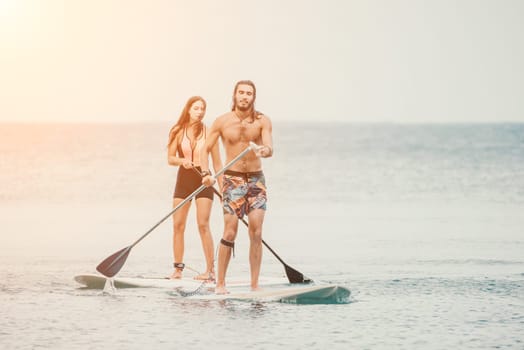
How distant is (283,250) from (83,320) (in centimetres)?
463

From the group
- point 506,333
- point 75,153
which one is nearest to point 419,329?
point 506,333

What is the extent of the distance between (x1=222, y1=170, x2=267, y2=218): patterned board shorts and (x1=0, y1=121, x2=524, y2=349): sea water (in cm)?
63

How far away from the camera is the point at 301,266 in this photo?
10703 mm

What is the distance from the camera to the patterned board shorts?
8.09 meters

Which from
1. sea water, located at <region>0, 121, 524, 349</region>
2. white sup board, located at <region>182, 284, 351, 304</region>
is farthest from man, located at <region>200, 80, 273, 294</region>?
sea water, located at <region>0, 121, 524, 349</region>

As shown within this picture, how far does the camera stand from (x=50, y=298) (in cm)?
852

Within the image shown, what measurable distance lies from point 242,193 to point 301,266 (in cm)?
273

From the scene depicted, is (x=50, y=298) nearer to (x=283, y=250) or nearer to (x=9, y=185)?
(x=283, y=250)

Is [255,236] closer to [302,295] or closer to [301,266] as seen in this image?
[302,295]

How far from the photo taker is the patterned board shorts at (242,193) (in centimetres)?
809

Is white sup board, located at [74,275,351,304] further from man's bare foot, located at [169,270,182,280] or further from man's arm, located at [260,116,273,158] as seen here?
man's arm, located at [260,116,273,158]

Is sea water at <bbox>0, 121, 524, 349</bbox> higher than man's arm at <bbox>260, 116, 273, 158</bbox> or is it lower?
lower

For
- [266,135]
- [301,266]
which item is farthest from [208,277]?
[301,266]

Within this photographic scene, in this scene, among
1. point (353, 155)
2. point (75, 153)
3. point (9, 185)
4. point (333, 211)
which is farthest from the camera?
point (75, 153)
